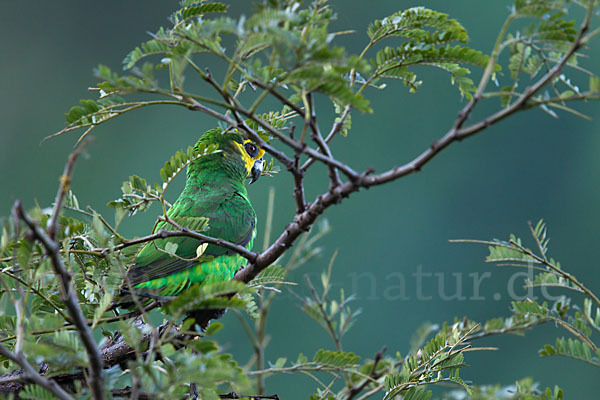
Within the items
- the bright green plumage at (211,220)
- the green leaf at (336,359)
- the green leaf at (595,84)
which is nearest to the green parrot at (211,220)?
the bright green plumage at (211,220)

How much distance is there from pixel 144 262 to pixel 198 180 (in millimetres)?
628

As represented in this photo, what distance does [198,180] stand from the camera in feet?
7.52

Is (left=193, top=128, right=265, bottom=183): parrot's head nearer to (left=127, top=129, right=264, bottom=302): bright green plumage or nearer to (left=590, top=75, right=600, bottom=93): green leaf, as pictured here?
(left=127, top=129, right=264, bottom=302): bright green plumage

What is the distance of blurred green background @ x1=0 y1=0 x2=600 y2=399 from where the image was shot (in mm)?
6590

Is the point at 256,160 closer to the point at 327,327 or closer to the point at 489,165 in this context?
the point at 327,327

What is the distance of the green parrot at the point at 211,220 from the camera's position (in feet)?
5.77

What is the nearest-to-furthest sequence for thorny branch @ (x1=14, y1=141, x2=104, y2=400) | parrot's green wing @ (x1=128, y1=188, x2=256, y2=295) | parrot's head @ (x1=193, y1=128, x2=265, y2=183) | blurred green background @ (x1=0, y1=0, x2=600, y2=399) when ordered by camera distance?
thorny branch @ (x1=14, y1=141, x2=104, y2=400) < parrot's green wing @ (x1=128, y1=188, x2=256, y2=295) < parrot's head @ (x1=193, y1=128, x2=265, y2=183) < blurred green background @ (x1=0, y1=0, x2=600, y2=399)

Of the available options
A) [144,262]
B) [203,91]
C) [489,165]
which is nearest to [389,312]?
[489,165]

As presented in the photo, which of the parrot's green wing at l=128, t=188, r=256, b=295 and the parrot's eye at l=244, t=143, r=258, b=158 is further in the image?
the parrot's eye at l=244, t=143, r=258, b=158

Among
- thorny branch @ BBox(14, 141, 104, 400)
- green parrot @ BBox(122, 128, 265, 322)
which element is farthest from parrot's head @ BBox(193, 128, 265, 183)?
thorny branch @ BBox(14, 141, 104, 400)

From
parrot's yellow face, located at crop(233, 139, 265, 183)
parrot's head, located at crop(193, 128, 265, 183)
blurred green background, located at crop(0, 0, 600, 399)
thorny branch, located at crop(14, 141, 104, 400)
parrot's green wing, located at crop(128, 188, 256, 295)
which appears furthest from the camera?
blurred green background, located at crop(0, 0, 600, 399)

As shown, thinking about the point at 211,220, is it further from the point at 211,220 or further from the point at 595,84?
the point at 595,84

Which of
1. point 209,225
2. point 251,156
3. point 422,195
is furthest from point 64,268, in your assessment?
point 422,195

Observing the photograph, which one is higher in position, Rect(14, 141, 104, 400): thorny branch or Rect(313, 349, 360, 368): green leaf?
Rect(14, 141, 104, 400): thorny branch
